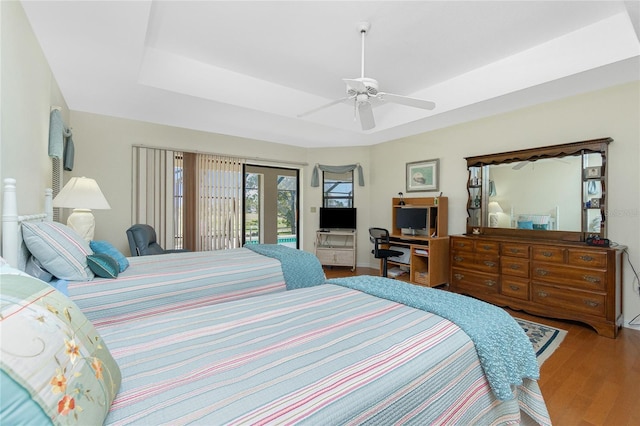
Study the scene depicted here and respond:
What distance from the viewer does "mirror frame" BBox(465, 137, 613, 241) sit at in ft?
10.1

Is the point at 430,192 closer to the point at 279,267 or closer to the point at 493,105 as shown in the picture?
the point at 493,105

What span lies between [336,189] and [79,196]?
4.16 meters

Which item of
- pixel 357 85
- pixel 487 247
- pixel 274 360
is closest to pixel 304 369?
pixel 274 360

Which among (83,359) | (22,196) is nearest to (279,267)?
(22,196)

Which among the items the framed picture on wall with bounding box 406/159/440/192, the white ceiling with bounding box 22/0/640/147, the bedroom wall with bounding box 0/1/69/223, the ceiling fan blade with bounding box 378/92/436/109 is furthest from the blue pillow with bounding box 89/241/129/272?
the framed picture on wall with bounding box 406/159/440/192

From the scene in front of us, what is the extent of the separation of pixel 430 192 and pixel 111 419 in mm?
4748

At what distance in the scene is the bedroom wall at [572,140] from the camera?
297 centimetres

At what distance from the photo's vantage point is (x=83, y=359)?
722 millimetres

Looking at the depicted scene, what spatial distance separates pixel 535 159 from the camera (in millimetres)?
3568

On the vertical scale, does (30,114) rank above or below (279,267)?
above

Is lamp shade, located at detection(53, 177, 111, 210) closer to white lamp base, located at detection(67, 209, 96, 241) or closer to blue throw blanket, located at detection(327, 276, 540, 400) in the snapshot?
white lamp base, located at detection(67, 209, 96, 241)

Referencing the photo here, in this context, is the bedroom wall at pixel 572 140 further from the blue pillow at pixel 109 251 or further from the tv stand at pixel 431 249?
the blue pillow at pixel 109 251

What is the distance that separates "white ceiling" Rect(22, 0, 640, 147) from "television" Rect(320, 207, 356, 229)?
2139 mm

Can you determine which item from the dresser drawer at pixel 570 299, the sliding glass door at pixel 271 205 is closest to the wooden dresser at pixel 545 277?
the dresser drawer at pixel 570 299
